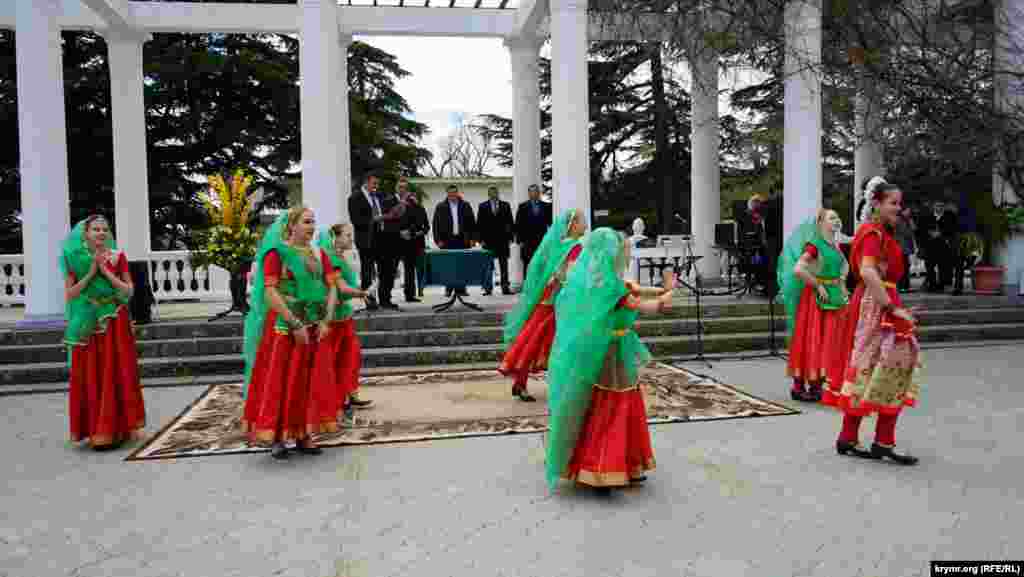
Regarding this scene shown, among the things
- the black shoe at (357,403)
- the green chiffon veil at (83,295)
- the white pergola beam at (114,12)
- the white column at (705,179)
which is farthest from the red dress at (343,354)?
the white column at (705,179)

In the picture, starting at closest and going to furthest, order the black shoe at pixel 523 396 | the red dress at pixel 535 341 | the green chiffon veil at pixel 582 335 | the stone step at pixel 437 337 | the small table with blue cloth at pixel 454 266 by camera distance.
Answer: the green chiffon veil at pixel 582 335
the red dress at pixel 535 341
the black shoe at pixel 523 396
the stone step at pixel 437 337
the small table with blue cloth at pixel 454 266

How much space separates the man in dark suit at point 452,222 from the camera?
1265 cm

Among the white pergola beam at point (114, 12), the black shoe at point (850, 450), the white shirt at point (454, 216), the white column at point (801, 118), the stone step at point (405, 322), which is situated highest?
the white pergola beam at point (114, 12)

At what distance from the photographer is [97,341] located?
6.09 m

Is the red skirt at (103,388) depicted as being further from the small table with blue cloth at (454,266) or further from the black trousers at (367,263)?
the black trousers at (367,263)

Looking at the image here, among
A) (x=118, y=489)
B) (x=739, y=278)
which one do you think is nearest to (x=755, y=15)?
(x=739, y=278)

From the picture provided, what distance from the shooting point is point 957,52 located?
12195 millimetres

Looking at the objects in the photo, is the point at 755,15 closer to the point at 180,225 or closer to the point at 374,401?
the point at 374,401

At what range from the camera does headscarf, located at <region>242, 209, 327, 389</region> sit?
Result: 218 inches

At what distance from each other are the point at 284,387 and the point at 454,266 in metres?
5.43

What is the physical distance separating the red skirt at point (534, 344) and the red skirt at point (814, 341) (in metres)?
2.35

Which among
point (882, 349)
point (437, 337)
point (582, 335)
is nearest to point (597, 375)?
point (582, 335)

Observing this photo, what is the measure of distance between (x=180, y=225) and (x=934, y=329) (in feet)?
65.4

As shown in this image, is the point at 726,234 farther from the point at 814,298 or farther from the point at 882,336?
the point at 882,336
